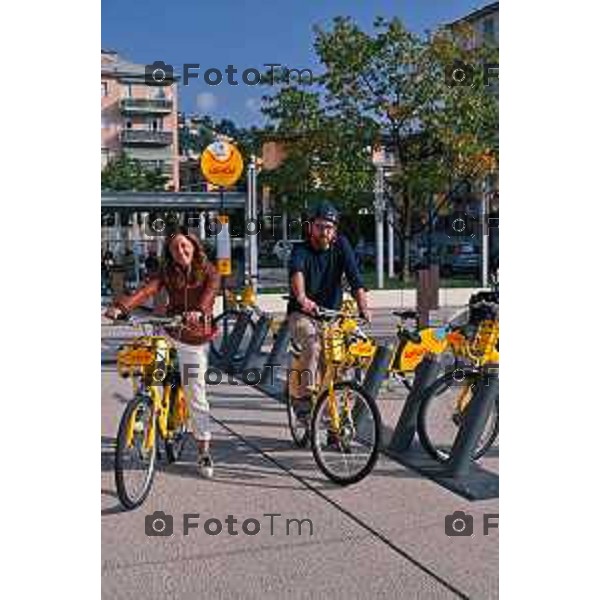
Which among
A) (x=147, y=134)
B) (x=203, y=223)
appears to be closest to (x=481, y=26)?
(x=203, y=223)

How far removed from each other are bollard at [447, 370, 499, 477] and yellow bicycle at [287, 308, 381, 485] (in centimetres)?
48

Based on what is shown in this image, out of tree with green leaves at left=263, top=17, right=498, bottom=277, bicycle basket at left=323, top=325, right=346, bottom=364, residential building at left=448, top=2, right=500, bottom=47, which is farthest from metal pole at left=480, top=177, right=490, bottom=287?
bicycle basket at left=323, top=325, right=346, bottom=364

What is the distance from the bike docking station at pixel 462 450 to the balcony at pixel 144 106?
40.0 metres

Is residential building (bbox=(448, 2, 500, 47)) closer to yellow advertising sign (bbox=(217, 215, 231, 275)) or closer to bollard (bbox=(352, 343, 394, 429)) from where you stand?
yellow advertising sign (bbox=(217, 215, 231, 275))

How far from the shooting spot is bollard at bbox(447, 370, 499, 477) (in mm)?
5449

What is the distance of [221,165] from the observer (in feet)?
35.4

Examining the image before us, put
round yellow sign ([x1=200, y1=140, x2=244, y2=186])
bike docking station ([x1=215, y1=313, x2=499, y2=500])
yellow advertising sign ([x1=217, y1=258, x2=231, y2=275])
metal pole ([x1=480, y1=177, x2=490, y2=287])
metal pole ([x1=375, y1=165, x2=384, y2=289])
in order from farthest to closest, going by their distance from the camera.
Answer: metal pole ([x1=375, y1=165, x2=384, y2=289]) → metal pole ([x1=480, y1=177, x2=490, y2=287]) → yellow advertising sign ([x1=217, y1=258, x2=231, y2=275]) → round yellow sign ([x1=200, y1=140, x2=244, y2=186]) → bike docking station ([x1=215, y1=313, x2=499, y2=500])

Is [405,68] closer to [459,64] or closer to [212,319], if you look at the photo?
[459,64]

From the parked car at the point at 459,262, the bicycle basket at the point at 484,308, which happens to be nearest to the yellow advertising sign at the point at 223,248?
the bicycle basket at the point at 484,308

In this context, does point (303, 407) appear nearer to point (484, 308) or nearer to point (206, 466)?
point (206, 466)

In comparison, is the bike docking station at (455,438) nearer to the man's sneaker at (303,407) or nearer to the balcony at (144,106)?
A: the man's sneaker at (303,407)

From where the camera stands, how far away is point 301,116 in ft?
72.5
